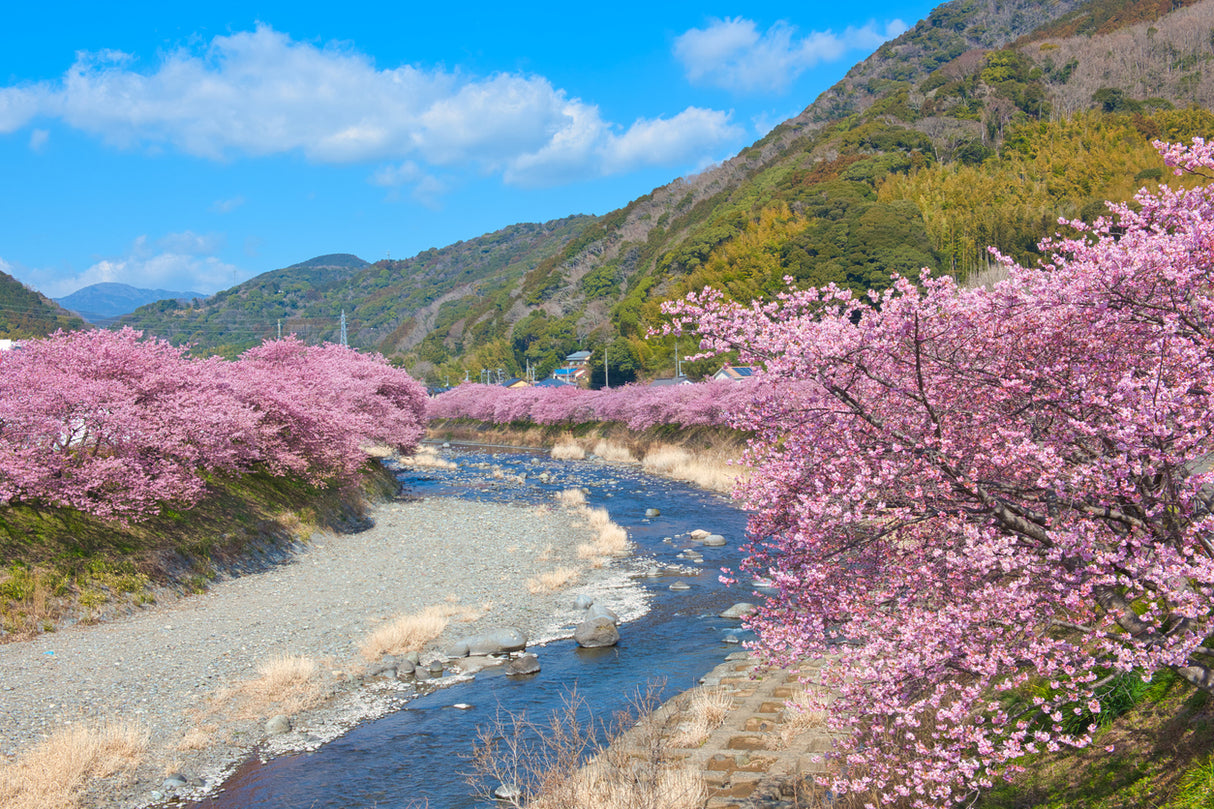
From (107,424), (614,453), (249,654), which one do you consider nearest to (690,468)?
(614,453)

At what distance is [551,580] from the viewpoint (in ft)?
62.3

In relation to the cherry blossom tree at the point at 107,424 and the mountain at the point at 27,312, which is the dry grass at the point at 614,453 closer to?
the cherry blossom tree at the point at 107,424

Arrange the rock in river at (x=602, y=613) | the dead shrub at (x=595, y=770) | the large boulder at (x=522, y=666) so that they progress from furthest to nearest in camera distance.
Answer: the rock in river at (x=602, y=613), the large boulder at (x=522, y=666), the dead shrub at (x=595, y=770)

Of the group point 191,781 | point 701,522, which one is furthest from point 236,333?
point 191,781

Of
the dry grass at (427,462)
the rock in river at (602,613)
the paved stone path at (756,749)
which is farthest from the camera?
the dry grass at (427,462)

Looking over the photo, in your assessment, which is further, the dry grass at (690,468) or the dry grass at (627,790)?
the dry grass at (690,468)

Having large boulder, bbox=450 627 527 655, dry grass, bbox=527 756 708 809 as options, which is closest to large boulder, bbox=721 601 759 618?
large boulder, bbox=450 627 527 655

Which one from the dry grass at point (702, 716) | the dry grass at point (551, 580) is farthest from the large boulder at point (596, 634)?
the dry grass at point (551, 580)

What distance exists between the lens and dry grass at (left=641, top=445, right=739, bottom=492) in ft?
116

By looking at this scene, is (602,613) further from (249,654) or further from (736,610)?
(249,654)

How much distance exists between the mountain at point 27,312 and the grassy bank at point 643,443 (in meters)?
45.6

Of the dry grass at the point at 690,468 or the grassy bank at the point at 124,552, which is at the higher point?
the grassy bank at the point at 124,552

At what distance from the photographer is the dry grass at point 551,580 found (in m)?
18.5

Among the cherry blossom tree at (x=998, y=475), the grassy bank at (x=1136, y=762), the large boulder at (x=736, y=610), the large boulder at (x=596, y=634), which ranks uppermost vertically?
the cherry blossom tree at (x=998, y=475)
